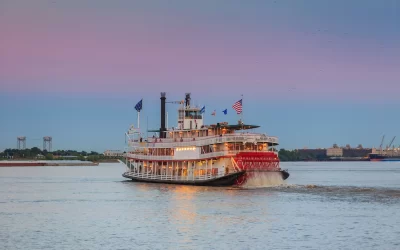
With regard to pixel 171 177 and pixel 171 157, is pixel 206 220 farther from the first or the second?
pixel 171 177

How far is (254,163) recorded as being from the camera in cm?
8556

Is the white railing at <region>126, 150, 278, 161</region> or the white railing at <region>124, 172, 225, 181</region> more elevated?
the white railing at <region>126, 150, 278, 161</region>

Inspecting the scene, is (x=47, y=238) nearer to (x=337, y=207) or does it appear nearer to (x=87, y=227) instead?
(x=87, y=227)

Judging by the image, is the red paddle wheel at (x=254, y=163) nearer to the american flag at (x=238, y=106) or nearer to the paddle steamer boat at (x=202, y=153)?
the paddle steamer boat at (x=202, y=153)

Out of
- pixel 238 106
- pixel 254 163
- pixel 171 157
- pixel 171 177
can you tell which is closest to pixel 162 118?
pixel 171 157

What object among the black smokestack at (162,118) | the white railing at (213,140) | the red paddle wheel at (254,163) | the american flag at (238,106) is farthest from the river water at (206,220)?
the black smokestack at (162,118)

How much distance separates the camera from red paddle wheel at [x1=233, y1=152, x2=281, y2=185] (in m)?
84.8

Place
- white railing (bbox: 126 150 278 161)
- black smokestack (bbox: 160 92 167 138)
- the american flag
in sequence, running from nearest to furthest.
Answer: white railing (bbox: 126 150 278 161) < the american flag < black smokestack (bbox: 160 92 167 138)

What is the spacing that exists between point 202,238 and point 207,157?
40555 mm

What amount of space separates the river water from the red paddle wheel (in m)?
Answer: 2.14

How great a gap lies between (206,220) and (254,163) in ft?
94.7

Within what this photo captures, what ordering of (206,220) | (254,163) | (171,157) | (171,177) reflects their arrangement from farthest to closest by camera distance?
(171,177)
(171,157)
(254,163)
(206,220)

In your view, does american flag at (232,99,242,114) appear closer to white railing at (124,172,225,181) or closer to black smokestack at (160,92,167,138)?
white railing at (124,172,225,181)

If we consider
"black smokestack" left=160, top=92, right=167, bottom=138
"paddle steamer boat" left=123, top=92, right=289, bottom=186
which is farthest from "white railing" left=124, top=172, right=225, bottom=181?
"black smokestack" left=160, top=92, right=167, bottom=138
